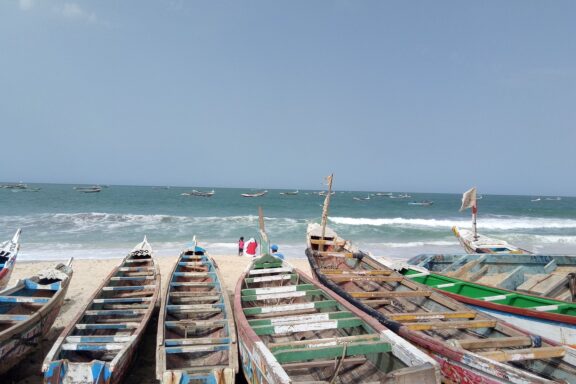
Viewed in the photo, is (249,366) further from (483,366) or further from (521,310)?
(521,310)

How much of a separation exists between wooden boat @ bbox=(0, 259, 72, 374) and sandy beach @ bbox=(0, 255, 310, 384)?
58cm

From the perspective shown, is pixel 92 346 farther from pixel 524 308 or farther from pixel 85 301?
pixel 524 308

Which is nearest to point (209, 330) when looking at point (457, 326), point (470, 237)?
point (457, 326)

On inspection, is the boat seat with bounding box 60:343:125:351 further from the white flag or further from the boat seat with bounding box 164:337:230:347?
the white flag

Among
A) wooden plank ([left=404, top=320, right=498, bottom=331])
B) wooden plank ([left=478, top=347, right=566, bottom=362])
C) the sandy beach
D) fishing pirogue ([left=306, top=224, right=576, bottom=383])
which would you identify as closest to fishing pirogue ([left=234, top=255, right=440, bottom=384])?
fishing pirogue ([left=306, top=224, right=576, bottom=383])

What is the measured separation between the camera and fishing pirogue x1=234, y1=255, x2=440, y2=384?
12.5 ft

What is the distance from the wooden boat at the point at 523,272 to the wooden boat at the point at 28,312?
1075 centimetres

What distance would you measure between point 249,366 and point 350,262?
6.82 m

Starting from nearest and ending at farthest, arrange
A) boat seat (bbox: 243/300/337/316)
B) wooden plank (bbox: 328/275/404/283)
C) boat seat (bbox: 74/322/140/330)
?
boat seat (bbox: 74/322/140/330)
boat seat (bbox: 243/300/337/316)
wooden plank (bbox: 328/275/404/283)

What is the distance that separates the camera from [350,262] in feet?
35.8

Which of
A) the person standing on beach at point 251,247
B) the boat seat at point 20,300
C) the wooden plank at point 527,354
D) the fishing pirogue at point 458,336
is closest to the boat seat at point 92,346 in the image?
the boat seat at point 20,300

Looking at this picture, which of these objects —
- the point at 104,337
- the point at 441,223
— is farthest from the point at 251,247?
the point at 441,223

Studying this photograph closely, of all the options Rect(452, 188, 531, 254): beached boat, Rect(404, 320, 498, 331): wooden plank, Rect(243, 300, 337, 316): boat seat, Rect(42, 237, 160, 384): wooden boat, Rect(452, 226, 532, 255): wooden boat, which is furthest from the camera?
Rect(452, 188, 531, 254): beached boat

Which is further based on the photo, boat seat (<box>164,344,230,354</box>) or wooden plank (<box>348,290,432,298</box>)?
wooden plank (<box>348,290,432,298</box>)
